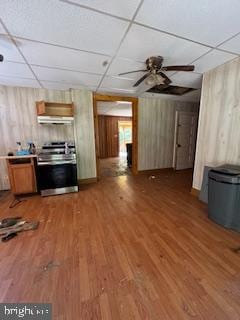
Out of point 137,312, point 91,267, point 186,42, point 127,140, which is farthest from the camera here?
point 127,140

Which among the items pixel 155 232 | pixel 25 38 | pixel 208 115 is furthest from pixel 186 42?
pixel 155 232

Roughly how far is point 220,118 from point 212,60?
92 cm

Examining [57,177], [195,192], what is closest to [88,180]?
[57,177]

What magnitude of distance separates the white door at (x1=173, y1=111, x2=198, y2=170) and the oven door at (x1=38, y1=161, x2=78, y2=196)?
357 centimetres

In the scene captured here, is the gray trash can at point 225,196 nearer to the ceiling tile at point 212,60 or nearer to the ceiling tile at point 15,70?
the ceiling tile at point 212,60

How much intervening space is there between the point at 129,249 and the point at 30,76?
3.35 meters

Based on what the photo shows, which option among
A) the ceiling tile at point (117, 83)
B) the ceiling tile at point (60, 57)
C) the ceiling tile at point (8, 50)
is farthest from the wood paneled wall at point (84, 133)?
the ceiling tile at point (8, 50)

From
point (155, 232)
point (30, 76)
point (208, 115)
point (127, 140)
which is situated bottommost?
point (155, 232)

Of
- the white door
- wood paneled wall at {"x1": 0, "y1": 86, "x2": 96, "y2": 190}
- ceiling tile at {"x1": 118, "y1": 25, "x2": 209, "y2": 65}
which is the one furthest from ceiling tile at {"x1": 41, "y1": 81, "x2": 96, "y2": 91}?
the white door

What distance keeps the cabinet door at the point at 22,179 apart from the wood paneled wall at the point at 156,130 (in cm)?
304

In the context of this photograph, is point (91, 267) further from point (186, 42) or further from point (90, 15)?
point (186, 42)

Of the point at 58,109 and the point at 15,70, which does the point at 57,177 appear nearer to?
the point at 58,109

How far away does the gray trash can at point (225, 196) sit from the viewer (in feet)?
6.34

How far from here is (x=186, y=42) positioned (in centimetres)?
180
